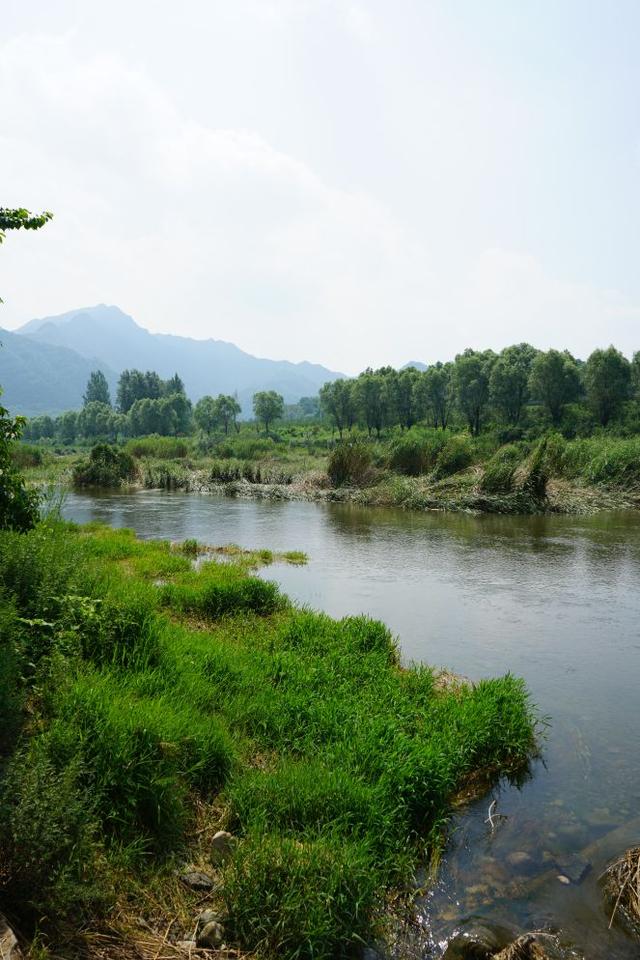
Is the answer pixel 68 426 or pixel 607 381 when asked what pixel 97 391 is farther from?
pixel 607 381

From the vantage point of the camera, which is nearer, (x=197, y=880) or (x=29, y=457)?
(x=197, y=880)

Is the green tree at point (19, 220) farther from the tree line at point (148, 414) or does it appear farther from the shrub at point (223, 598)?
the tree line at point (148, 414)

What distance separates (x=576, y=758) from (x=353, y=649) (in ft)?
11.4

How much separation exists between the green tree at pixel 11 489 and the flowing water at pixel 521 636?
5341 millimetres

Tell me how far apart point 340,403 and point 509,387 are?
98.3 feet

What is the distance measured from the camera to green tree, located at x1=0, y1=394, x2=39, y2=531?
6.55 meters

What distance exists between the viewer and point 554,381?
217 ft

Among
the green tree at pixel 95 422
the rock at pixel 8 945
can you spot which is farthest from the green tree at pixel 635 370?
the green tree at pixel 95 422

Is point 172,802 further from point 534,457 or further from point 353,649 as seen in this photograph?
point 534,457

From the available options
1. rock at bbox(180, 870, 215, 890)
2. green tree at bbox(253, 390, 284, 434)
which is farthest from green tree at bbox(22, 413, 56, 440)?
rock at bbox(180, 870, 215, 890)

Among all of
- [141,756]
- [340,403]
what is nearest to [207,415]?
[340,403]

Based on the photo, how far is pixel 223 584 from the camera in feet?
38.4

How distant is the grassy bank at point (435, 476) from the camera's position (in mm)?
28375

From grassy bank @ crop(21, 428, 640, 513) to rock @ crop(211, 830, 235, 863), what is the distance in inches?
899
